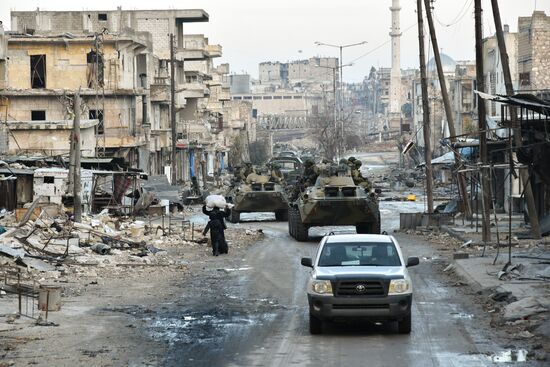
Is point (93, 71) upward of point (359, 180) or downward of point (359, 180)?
upward

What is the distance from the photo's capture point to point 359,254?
18516 millimetres

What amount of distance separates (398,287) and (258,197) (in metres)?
29.3

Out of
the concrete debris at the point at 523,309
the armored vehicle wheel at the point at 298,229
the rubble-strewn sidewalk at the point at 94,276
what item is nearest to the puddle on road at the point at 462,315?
the concrete debris at the point at 523,309

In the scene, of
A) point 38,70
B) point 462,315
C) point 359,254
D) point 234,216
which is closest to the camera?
point 359,254

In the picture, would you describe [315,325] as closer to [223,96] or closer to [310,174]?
[310,174]

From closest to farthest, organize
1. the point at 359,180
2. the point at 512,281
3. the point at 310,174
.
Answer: the point at 512,281, the point at 359,180, the point at 310,174

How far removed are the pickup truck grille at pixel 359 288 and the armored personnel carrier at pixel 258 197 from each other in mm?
29087

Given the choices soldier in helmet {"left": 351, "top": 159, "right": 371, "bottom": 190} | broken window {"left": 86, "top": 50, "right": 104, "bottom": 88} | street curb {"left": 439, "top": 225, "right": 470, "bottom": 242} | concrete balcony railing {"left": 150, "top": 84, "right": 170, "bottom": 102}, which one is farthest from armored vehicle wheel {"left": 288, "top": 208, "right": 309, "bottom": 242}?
concrete balcony railing {"left": 150, "top": 84, "right": 170, "bottom": 102}

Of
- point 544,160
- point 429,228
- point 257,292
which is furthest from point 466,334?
point 429,228

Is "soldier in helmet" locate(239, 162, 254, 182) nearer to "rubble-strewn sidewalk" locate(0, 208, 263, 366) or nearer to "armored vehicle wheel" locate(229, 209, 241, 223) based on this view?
"armored vehicle wheel" locate(229, 209, 241, 223)

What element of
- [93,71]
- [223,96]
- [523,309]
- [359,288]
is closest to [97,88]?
[93,71]

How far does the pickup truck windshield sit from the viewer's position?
18.3m

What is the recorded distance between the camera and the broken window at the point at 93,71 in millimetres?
66125

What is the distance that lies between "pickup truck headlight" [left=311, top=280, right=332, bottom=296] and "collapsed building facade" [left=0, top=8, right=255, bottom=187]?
116 feet
